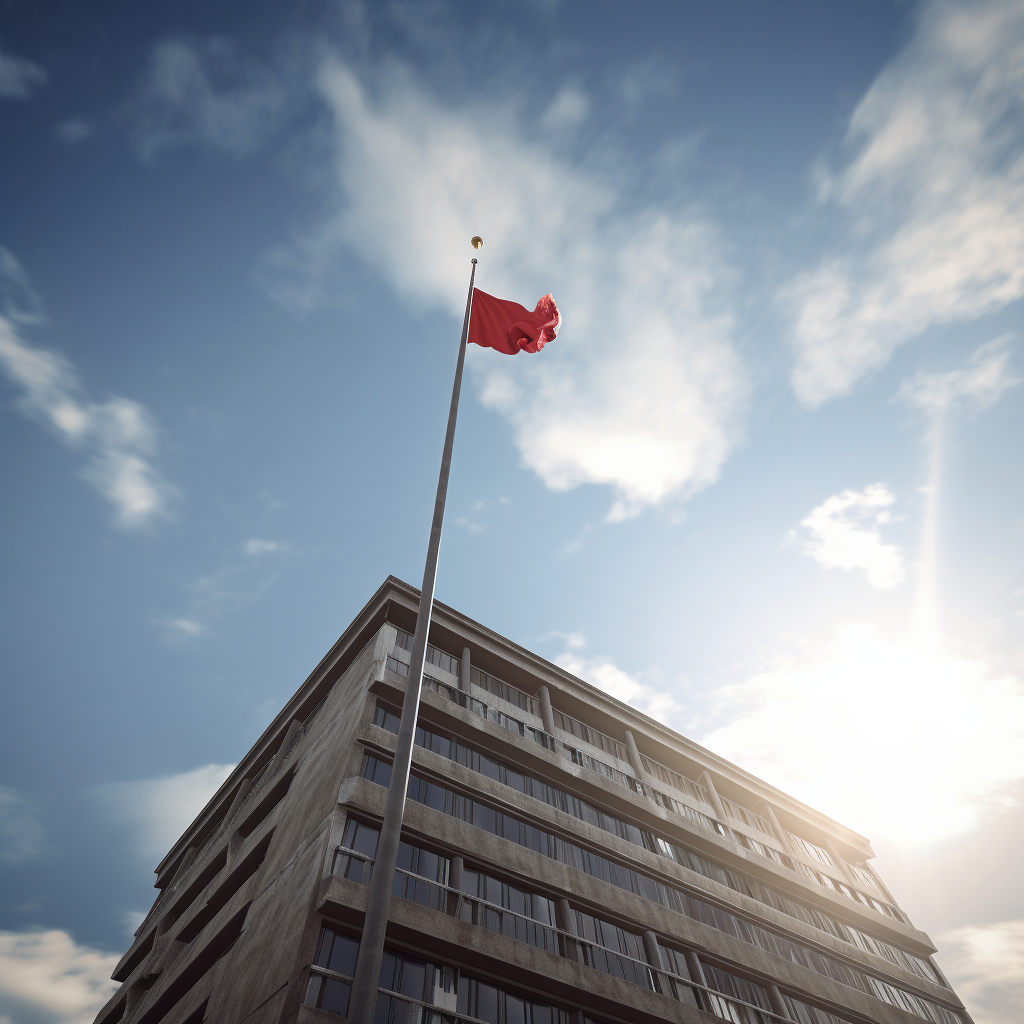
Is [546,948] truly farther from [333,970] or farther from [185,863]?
[185,863]

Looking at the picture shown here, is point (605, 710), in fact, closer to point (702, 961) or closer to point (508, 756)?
point (508, 756)

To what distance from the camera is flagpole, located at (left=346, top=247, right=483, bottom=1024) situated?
8055 millimetres

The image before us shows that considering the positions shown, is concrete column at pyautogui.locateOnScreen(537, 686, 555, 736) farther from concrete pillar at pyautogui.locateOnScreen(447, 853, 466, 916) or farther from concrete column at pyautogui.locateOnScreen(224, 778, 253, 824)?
concrete column at pyautogui.locateOnScreen(224, 778, 253, 824)

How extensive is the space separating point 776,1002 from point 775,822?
1446 centimetres

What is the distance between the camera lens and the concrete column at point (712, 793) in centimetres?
3497

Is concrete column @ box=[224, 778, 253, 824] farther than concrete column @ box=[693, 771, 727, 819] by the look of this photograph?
No

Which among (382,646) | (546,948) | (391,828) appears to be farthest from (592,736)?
(391,828)

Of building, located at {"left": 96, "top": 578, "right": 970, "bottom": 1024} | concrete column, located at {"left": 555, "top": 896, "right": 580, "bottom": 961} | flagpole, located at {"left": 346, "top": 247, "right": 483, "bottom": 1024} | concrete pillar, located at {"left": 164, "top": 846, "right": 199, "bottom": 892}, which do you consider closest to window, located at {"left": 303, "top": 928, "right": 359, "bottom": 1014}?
building, located at {"left": 96, "top": 578, "right": 970, "bottom": 1024}

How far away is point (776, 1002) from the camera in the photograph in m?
25.6

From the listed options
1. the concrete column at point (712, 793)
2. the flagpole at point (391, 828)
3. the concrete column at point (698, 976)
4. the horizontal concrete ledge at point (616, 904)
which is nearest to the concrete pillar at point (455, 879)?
the horizontal concrete ledge at point (616, 904)

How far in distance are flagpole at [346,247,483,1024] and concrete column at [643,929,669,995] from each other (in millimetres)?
15590

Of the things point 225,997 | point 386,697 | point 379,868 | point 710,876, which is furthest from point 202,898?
Result: point 379,868

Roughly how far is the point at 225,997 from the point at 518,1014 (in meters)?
8.07

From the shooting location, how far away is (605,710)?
111ft
